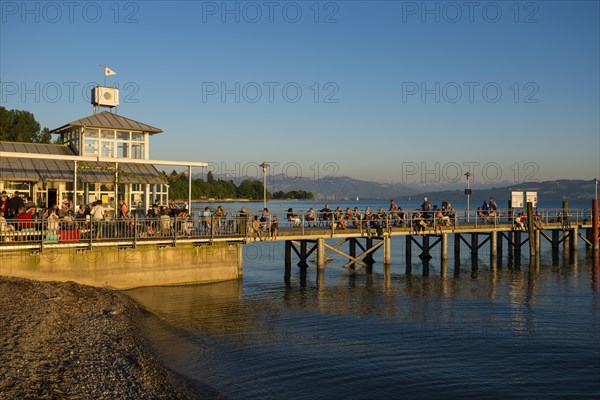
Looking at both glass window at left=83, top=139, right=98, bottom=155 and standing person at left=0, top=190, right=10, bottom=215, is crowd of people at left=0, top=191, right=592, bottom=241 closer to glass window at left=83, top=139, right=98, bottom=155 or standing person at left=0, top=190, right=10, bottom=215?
standing person at left=0, top=190, right=10, bottom=215

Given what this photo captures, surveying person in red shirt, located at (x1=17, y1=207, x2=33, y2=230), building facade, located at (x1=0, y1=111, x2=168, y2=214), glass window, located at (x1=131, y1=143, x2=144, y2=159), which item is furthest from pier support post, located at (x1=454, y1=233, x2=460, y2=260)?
person in red shirt, located at (x1=17, y1=207, x2=33, y2=230)

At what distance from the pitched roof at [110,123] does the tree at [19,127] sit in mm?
43215

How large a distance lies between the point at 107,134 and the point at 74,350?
19.1 meters

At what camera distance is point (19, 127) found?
71.9m

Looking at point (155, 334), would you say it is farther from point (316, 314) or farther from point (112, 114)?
point (112, 114)

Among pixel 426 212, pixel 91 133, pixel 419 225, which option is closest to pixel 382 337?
pixel 419 225

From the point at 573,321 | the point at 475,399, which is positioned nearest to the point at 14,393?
the point at 475,399

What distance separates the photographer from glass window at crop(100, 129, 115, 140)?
28.9 metres

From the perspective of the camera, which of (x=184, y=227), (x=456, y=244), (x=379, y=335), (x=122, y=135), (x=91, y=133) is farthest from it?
(x=456, y=244)

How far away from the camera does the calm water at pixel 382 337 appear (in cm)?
1228

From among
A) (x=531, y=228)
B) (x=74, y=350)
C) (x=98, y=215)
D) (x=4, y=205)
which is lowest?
(x=74, y=350)

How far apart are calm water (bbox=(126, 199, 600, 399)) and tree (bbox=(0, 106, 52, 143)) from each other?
2148 inches

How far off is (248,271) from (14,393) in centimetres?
2344

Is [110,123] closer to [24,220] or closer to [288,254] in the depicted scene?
[24,220]
